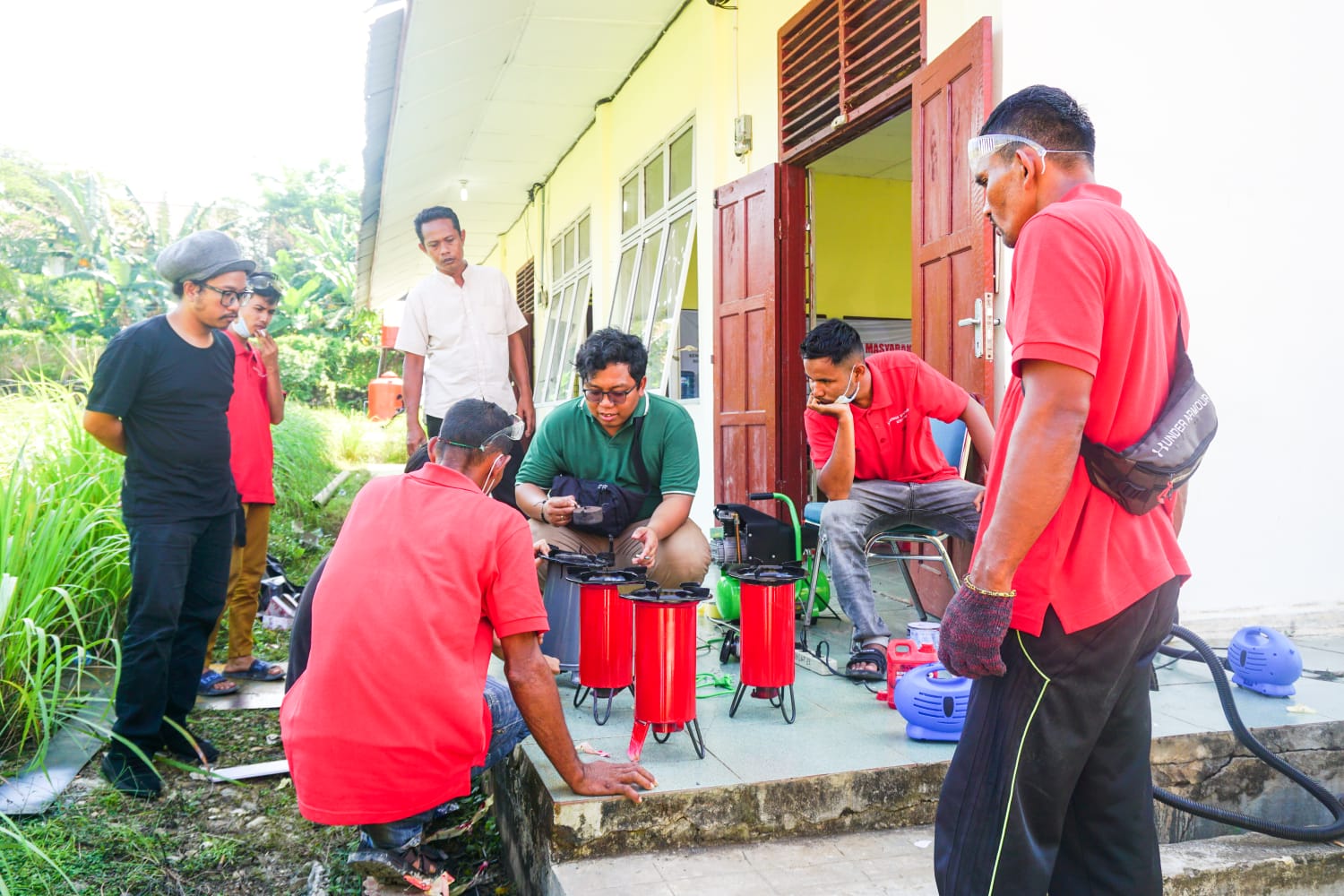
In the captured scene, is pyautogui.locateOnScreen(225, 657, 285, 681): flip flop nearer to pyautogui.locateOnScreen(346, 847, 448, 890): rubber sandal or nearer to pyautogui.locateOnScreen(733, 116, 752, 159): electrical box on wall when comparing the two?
pyautogui.locateOnScreen(346, 847, 448, 890): rubber sandal

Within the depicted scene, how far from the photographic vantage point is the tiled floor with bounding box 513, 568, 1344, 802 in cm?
266

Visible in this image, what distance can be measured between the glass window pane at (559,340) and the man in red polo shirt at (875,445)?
26.0 feet

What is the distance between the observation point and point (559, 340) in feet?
41.3

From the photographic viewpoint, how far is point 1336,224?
4348 millimetres

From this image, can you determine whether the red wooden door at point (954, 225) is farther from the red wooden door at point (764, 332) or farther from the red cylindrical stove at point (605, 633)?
the red cylindrical stove at point (605, 633)

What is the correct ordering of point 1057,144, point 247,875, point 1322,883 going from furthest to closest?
point 247,875 → point 1322,883 → point 1057,144

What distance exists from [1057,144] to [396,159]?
968cm

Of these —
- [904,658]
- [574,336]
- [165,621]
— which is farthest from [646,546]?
[574,336]

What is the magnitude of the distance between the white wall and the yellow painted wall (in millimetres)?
5021

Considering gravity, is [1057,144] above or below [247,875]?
above

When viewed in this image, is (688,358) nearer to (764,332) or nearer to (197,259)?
(764,332)

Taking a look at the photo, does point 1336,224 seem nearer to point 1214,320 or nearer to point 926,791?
point 1214,320

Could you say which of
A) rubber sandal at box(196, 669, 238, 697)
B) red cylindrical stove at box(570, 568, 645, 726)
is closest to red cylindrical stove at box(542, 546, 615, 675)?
red cylindrical stove at box(570, 568, 645, 726)

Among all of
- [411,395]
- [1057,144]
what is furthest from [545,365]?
[1057,144]
